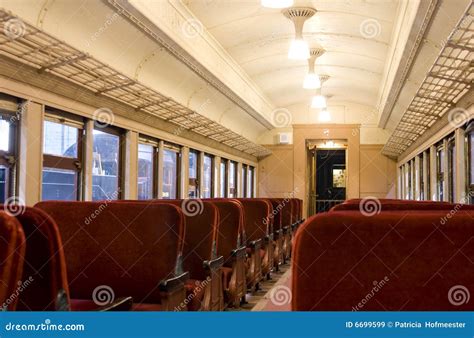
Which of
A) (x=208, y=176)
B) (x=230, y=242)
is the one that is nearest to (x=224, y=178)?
(x=208, y=176)

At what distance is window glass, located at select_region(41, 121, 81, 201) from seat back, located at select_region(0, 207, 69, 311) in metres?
4.52

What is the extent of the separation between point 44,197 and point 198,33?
4.08 m

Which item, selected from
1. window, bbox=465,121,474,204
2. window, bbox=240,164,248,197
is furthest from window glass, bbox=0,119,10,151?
window, bbox=240,164,248,197

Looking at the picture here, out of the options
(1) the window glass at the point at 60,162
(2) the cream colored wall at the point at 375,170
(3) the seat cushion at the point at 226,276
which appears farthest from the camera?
(2) the cream colored wall at the point at 375,170

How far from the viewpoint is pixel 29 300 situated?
6.48 ft

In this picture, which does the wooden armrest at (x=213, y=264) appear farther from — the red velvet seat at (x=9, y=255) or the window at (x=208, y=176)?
the window at (x=208, y=176)

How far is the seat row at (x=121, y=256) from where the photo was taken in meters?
1.82

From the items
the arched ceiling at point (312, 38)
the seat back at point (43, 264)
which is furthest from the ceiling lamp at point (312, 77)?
the seat back at point (43, 264)

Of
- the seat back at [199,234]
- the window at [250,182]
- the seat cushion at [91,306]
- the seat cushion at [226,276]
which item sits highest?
the window at [250,182]

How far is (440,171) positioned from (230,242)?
21.5ft

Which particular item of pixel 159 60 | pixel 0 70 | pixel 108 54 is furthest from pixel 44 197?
pixel 159 60

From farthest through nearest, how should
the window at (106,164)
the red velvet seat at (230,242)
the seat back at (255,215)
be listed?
the window at (106,164) < the seat back at (255,215) < the red velvet seat at (230,242)

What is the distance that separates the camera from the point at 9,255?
5.28 feet

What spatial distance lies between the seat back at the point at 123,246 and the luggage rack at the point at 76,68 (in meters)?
1.92
